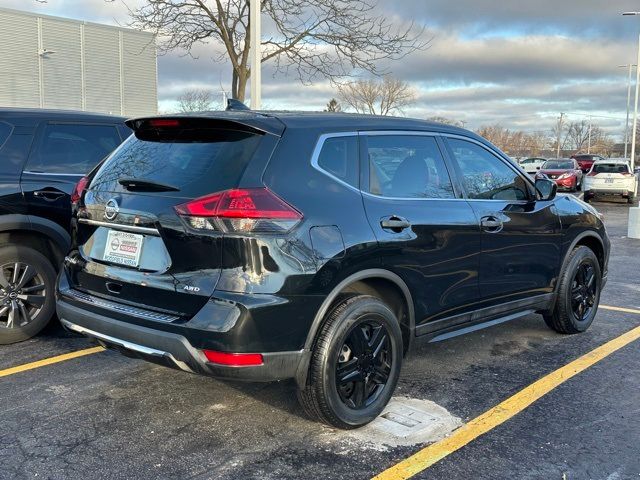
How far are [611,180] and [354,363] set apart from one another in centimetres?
2237

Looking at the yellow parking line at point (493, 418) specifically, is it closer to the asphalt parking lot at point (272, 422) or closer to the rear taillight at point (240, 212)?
the asphalt parking lot at point (272, 422)

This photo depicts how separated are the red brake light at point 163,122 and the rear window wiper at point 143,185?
37 centimetres

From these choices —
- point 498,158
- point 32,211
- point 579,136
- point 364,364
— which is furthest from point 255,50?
point 579,136

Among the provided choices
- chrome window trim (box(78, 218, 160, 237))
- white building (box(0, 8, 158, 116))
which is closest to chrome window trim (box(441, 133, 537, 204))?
chrome window trim (box(78, 218, 160, 237))

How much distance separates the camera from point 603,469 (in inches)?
126

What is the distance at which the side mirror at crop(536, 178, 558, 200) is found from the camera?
509cm

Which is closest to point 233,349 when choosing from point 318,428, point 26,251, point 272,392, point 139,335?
point 139,335

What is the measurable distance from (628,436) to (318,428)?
5.79 ft

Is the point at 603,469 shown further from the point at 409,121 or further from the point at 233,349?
the point at 409,121

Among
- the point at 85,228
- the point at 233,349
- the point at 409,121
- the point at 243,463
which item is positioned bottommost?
the point at 243,463

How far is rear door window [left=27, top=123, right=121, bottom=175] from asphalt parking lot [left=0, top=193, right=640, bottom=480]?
1437mm

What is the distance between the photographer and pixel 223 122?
335cm

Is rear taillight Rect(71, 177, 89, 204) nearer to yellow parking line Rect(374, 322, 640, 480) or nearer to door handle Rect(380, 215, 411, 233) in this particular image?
door handle Rect(380, 215, 411, 233)

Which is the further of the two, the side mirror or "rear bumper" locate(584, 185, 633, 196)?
"rear bumper" locate(584, 185, 633, 196)
